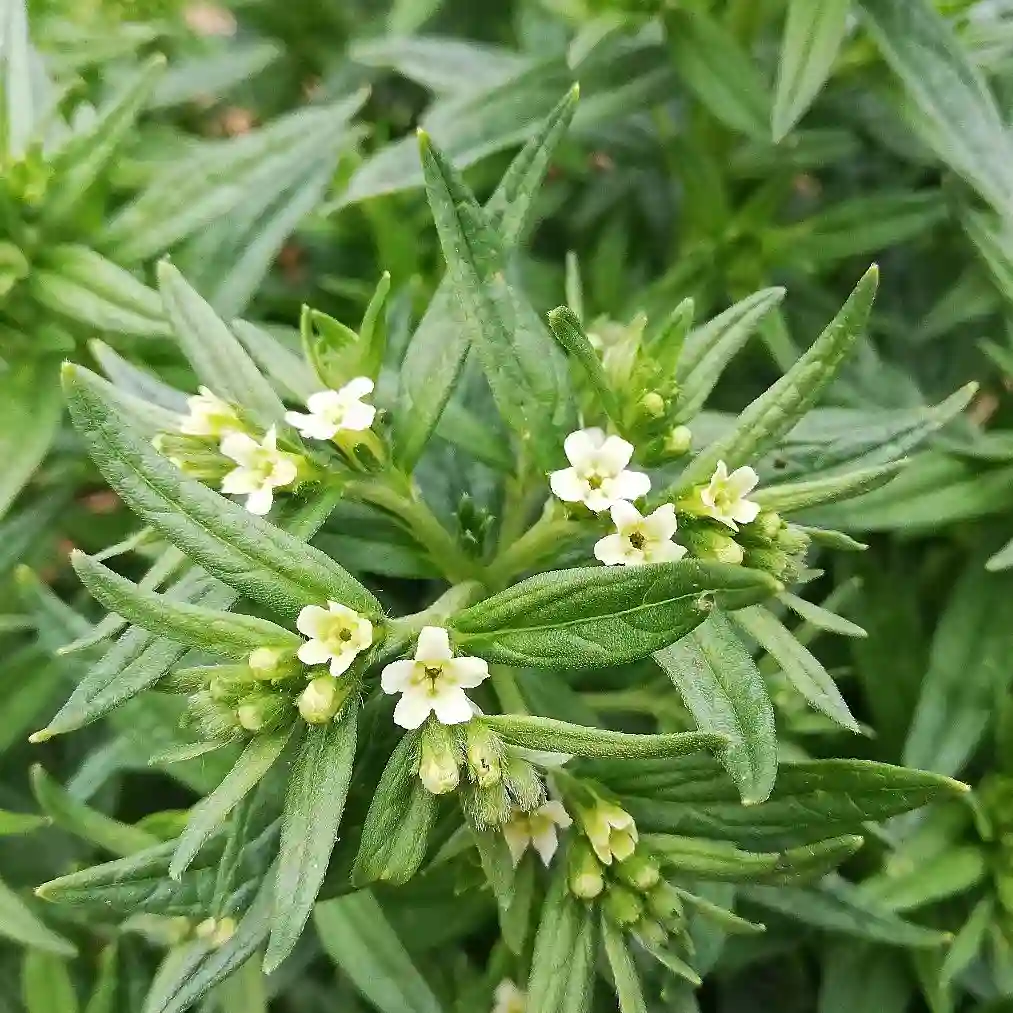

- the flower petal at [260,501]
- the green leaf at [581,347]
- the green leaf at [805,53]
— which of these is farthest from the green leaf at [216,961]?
the green leaf at [805,53]

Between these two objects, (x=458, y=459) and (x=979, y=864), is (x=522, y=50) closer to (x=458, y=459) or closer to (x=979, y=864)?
(x=458, y=459)

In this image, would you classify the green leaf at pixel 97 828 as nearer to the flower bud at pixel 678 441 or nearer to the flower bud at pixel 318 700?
the flower bud at pixel 318 700

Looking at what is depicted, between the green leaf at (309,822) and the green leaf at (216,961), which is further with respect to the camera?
the green leaf at (216,961)

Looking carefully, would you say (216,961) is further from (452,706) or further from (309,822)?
(452,706)

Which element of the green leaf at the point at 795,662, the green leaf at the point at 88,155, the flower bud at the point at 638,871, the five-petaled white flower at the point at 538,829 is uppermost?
the green leaf at the point at 88,155

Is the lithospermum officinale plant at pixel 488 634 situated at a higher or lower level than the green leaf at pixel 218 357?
lower

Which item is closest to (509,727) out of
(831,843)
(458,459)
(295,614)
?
(295,614)

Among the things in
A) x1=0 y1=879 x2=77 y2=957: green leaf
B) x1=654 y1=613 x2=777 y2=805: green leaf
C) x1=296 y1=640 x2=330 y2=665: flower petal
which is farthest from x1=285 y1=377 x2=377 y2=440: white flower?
x1=0 y1=879 x2=77 y2=957: green leaf

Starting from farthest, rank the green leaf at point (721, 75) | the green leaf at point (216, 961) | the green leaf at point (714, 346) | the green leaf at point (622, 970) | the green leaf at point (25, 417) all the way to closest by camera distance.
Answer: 1. the green leaf at point (721, 75)
2. the green leaf at point (25, 417)
3. the green leaf at point (714, 346)
4. the green leaf at point (216, 961)
5. the green leaf at point (622, 970)

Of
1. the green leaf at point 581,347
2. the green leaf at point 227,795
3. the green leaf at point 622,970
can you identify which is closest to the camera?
the green leaf at point 227,795

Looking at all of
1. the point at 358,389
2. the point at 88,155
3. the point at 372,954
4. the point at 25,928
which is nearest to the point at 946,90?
the point at 358,389

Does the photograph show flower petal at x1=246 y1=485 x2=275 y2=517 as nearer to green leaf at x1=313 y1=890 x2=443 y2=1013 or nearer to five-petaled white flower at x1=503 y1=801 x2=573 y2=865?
five-petaled white flower at x1=503 y1=801 x2=573 y2=865
